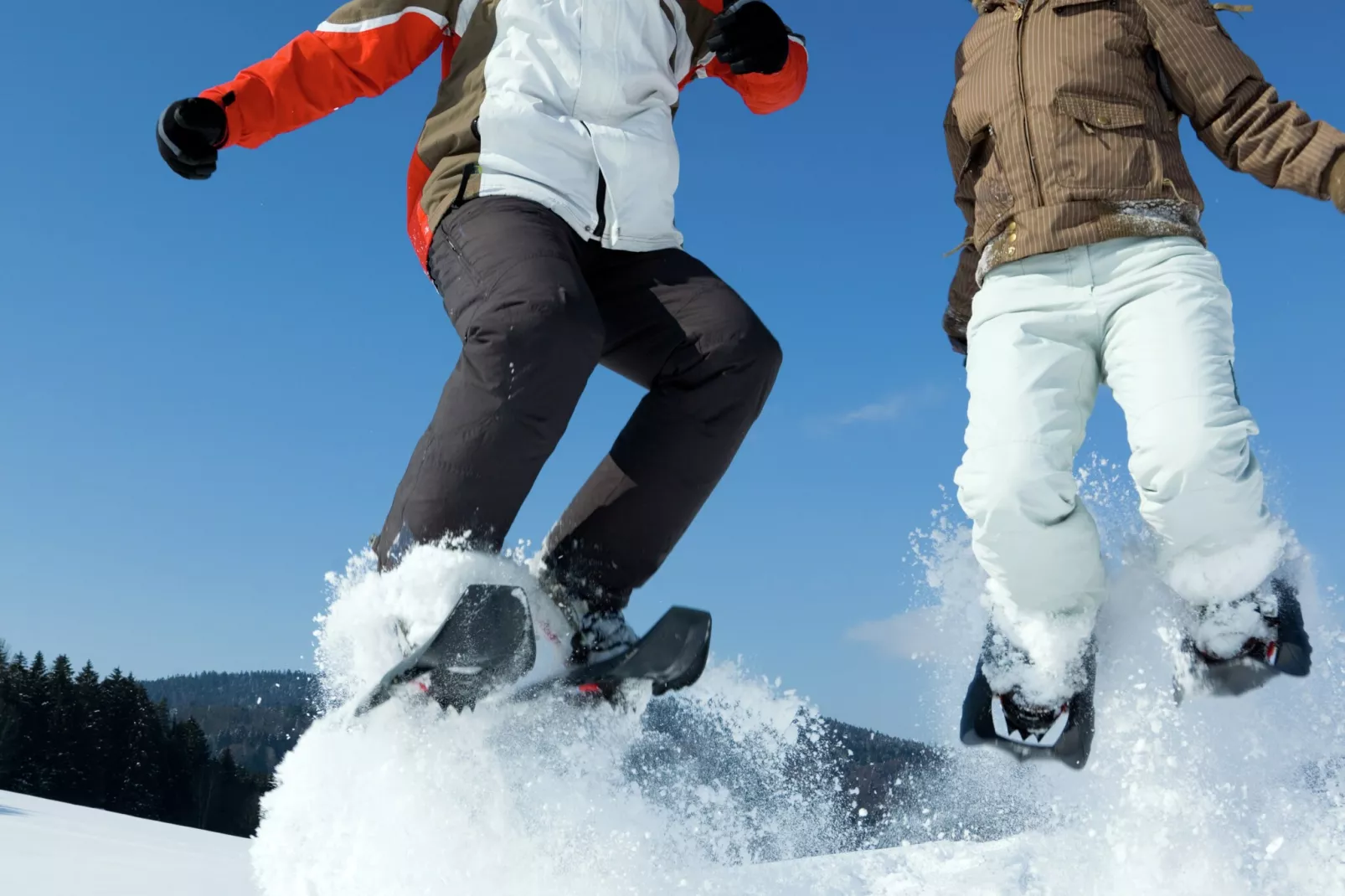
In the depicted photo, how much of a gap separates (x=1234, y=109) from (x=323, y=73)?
2.50 metres

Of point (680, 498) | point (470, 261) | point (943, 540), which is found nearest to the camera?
point (470, 261)

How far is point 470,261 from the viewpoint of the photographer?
2.45 metres

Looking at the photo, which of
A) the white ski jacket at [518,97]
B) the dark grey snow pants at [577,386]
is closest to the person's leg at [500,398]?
the dark grey snow pants at [577,386]

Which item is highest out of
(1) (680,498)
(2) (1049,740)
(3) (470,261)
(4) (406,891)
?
(3) (470,261)

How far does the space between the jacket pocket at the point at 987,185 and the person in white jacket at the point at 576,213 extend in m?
0.77

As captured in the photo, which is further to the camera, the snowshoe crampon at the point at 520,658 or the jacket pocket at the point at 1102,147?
the jacket pocket at the point at 1102,147

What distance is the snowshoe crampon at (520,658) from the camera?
2088mm

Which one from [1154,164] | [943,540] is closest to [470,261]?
[943,540]

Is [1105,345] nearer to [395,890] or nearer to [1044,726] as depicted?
[1044,726]

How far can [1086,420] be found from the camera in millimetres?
2730

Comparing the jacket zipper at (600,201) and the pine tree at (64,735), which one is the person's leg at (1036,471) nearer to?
the jacket zipper at (600,201)

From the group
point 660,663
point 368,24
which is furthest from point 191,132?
point 660,663

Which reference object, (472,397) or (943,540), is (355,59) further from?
(943,540)

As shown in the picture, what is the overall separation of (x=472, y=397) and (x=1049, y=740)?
177 centimetres
